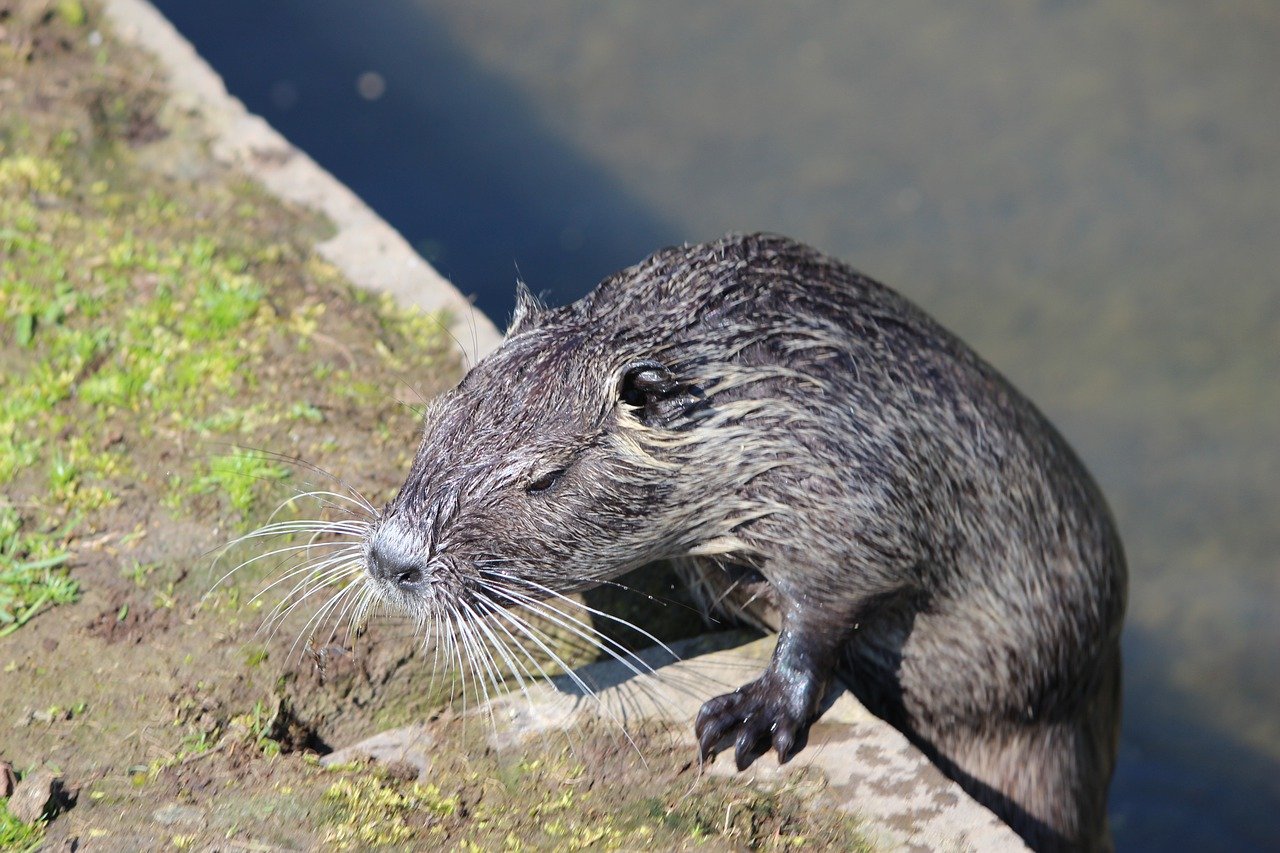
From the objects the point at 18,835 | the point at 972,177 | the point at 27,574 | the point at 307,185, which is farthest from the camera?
the point at 972,177

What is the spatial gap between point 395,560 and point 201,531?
1.03m

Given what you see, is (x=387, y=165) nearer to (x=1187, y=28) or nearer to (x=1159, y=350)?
(x=1159, y=350)

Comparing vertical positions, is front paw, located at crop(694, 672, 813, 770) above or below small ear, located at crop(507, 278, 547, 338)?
below

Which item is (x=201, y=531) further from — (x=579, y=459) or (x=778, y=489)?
(x=778, y=489)

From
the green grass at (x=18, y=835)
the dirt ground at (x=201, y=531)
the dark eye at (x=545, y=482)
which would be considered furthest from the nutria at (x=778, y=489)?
the green grass at (x=18, y=835)

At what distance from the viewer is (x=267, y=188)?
207 inches

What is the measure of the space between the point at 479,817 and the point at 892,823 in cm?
96

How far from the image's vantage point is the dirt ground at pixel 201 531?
3031 mm

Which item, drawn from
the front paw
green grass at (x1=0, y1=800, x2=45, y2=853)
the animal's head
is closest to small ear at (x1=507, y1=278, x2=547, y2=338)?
the animal's head

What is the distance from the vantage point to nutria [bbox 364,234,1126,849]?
312 cm

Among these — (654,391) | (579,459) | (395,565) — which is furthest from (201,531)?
(654,391)

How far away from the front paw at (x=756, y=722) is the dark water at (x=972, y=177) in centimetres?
327

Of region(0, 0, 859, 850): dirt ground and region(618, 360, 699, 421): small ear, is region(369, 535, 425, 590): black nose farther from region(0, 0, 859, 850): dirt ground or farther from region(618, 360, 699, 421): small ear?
region(618, 360, 699, 421): small ear

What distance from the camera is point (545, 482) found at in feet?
10.3
